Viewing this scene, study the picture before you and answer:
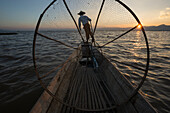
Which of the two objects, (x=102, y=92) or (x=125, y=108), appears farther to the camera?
(x=102, y=92)

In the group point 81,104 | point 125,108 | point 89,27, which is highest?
point 89,27

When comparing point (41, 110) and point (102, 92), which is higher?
point (41, 110)

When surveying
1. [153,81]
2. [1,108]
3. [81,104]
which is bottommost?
[1,108]

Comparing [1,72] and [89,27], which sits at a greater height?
[89,27]

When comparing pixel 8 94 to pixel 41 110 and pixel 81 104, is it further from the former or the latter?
pixel 81 104

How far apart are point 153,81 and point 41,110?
5.56 metres

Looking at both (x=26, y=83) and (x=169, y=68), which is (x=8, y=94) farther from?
(x=169, y=68)

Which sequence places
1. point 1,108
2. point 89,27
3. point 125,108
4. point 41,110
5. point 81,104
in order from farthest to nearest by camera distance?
point 89,27 → point 1,108 → point 81,104 → point 125,108 → point 41,110

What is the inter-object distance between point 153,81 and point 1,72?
9.56 m

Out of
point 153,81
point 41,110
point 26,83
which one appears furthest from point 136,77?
point 26,83

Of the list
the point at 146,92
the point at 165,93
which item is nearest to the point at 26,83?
the point at 146,92

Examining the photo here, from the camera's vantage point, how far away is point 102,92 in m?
2.76

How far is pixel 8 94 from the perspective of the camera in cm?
377

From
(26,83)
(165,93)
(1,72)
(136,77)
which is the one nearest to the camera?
(165,93)
